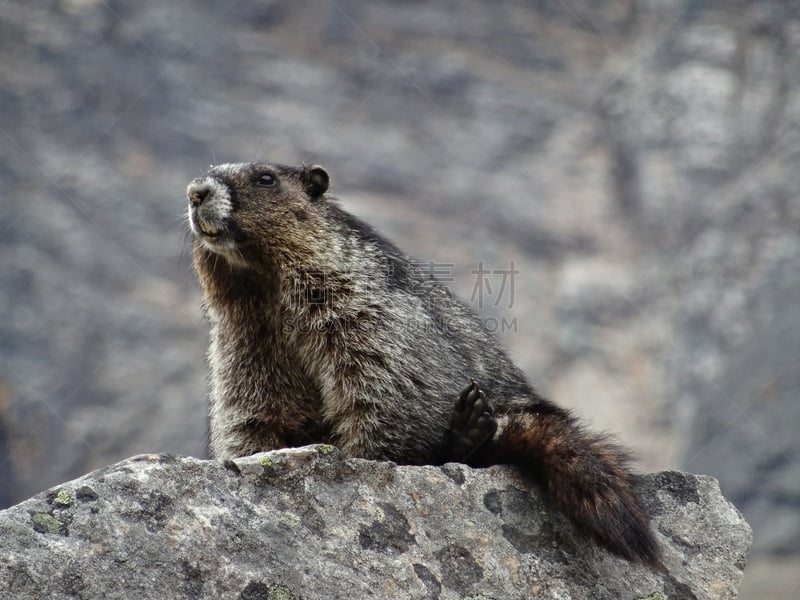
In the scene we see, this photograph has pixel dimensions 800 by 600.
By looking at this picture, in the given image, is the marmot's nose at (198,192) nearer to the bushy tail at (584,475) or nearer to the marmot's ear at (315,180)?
the marmot's ear at (315,180)

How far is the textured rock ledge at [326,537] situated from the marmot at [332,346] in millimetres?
651

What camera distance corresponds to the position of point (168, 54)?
108ft

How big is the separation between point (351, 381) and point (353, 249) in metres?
1.05

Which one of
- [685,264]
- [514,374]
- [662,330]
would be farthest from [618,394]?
[514,374]

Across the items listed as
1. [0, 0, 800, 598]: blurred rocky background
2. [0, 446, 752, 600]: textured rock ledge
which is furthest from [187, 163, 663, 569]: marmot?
[0, 0, 800, 598]: blurred rocky background

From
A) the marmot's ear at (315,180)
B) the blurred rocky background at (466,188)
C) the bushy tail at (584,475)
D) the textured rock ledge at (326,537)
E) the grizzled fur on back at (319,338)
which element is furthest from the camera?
the blurred rocky background at (466,188)

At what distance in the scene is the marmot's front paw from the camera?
6.49 m

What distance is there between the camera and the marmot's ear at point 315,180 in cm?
783

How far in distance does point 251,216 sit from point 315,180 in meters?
0.67

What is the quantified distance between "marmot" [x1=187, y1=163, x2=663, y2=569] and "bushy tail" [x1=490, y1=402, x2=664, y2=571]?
0.08ft

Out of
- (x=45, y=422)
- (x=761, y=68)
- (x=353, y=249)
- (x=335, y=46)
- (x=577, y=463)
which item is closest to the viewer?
(x=577, y=463)

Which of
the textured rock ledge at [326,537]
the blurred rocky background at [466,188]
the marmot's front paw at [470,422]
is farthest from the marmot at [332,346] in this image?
the blurred rocky background at [466,188]

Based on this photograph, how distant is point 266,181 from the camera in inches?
303

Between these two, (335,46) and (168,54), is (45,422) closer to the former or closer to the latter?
(168,54)
